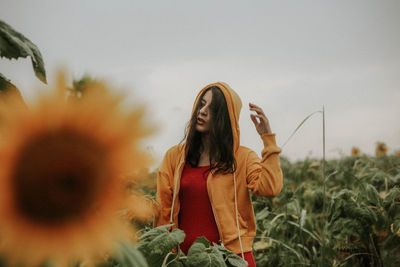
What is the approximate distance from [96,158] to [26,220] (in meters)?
0.09

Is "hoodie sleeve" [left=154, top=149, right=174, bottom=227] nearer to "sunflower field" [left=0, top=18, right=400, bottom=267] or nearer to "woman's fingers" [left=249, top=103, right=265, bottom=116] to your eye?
"woman's fingers" [left=249, top=103, right=265, bottom=116]

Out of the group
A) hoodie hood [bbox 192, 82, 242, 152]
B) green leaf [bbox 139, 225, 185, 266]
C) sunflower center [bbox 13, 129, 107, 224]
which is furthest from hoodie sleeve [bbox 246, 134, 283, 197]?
sunflower center [bbox 13, 129, 107, 224]

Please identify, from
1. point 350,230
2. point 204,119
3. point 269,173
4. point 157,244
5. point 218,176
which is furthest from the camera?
point 350,230

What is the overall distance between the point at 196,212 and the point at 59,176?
1575 mm

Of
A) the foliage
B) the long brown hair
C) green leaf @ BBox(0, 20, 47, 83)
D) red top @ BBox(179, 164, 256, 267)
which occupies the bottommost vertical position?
the foliage

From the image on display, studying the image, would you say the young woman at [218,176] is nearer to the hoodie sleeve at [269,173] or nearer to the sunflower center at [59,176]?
the hoodie sleeve at [269,173]

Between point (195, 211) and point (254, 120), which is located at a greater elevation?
point (254, 120)

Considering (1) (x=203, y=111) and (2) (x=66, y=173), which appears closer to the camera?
(2) (x=66, y=173)

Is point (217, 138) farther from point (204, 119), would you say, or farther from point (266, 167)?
point (266, 167)

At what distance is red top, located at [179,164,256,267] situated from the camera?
1834 mm

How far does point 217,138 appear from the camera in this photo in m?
1.94

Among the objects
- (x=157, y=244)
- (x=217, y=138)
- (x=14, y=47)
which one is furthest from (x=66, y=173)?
(x=217, y=138)

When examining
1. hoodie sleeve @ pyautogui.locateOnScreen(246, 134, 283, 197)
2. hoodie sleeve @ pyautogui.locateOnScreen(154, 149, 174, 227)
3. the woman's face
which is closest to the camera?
hoodie sleeve @ pyautogui.locateOnScreen(246, 134, 283, 197)

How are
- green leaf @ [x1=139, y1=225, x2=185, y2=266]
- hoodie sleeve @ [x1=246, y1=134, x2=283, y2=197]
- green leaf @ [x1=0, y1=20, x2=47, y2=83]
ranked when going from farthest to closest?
hoodie sleeve @ [x1=246, y1=134, x2=283, y2=197] < green leaf @ [x1=139, y1=225, x2=185, y2=266] < green leaf @ [x1=0, y1=20, x2=47, y2=83]
